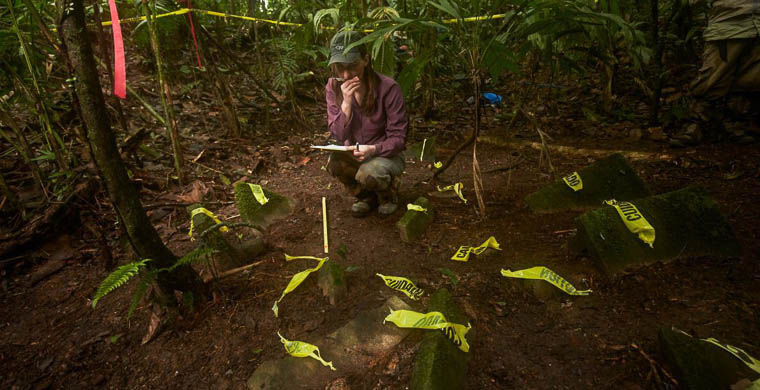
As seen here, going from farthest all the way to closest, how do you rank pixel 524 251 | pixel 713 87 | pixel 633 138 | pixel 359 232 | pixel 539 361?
1. pixel 633 138
2. pixel 713 87
3. pixel 359 232
4. pixel 524 251
5. pixel 539 361

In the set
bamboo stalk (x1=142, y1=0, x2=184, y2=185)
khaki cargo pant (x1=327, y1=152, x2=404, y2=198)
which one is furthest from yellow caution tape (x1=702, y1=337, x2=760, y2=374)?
bamboo stalk (x1=142, y1=0, x2=184, y2=185)

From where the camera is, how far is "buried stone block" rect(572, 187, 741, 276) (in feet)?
5.31

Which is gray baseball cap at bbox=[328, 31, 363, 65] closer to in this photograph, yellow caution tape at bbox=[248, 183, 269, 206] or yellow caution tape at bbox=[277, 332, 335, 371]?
yellow caution tape at bbox=[248, 183, 269, 206]

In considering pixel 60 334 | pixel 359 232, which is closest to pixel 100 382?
pixel 60 334

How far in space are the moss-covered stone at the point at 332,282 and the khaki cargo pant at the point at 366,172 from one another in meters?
0.80

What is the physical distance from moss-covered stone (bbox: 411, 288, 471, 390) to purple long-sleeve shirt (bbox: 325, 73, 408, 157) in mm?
1366

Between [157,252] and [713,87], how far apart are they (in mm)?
4357

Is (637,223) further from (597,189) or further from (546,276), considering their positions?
(597,189)

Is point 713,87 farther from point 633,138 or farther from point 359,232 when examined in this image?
point 359,232

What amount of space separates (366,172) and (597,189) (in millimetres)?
1515

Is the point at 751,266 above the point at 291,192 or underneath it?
above

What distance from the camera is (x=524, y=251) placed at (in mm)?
1926

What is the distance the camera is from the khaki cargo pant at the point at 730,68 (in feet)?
9.07

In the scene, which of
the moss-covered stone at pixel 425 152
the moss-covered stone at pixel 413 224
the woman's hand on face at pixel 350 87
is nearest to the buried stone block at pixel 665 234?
the moss-covered stone at pixel 413 224
